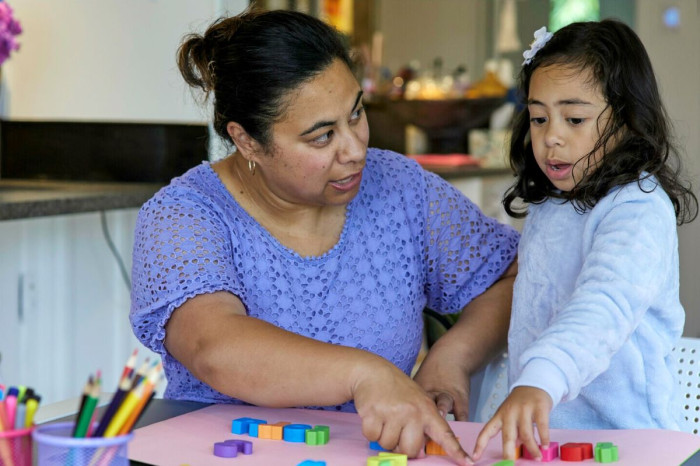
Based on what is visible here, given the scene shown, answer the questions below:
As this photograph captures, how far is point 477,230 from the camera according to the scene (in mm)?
1579

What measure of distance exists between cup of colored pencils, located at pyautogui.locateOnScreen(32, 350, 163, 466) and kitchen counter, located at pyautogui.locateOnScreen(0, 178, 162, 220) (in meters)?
1.60

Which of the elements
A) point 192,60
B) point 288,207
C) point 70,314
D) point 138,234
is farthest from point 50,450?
point 70,314

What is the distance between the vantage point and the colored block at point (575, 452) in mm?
1000

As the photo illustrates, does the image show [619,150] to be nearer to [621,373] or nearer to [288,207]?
[621,373]

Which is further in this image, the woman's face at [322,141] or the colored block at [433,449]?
the woman's face at [322,141]

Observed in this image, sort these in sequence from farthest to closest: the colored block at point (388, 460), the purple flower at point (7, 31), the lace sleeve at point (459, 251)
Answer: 1. the purple flower at point (7, 31)
2. the lace sleeve at point (459, 251)
3. the colored block at point (388, 460)

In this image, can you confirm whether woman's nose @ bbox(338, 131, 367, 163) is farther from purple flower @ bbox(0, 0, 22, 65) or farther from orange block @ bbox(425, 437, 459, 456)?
purple flower @ bbox(0, 0, 22, 65)

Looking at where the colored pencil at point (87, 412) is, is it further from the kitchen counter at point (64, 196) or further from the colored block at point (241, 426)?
the kitchen counter at point (64, 196)

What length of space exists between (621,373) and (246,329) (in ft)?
1.64

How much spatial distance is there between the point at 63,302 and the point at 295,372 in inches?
69.7

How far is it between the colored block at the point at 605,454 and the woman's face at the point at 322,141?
57 centimetres

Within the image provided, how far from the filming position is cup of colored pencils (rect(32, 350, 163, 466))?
2.47 ft

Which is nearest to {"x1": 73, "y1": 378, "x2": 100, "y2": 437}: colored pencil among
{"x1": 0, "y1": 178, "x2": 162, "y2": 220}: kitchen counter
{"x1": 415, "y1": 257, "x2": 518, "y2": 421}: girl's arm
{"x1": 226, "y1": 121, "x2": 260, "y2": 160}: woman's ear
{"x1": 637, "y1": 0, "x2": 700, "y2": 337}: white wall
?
{"x1": 415, "y1": 257, "x2": 518, "y2": 421}: girl's arm

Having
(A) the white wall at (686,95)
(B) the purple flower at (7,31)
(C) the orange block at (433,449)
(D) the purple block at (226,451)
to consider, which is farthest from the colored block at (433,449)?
(B) the purple flower at (7,31)
